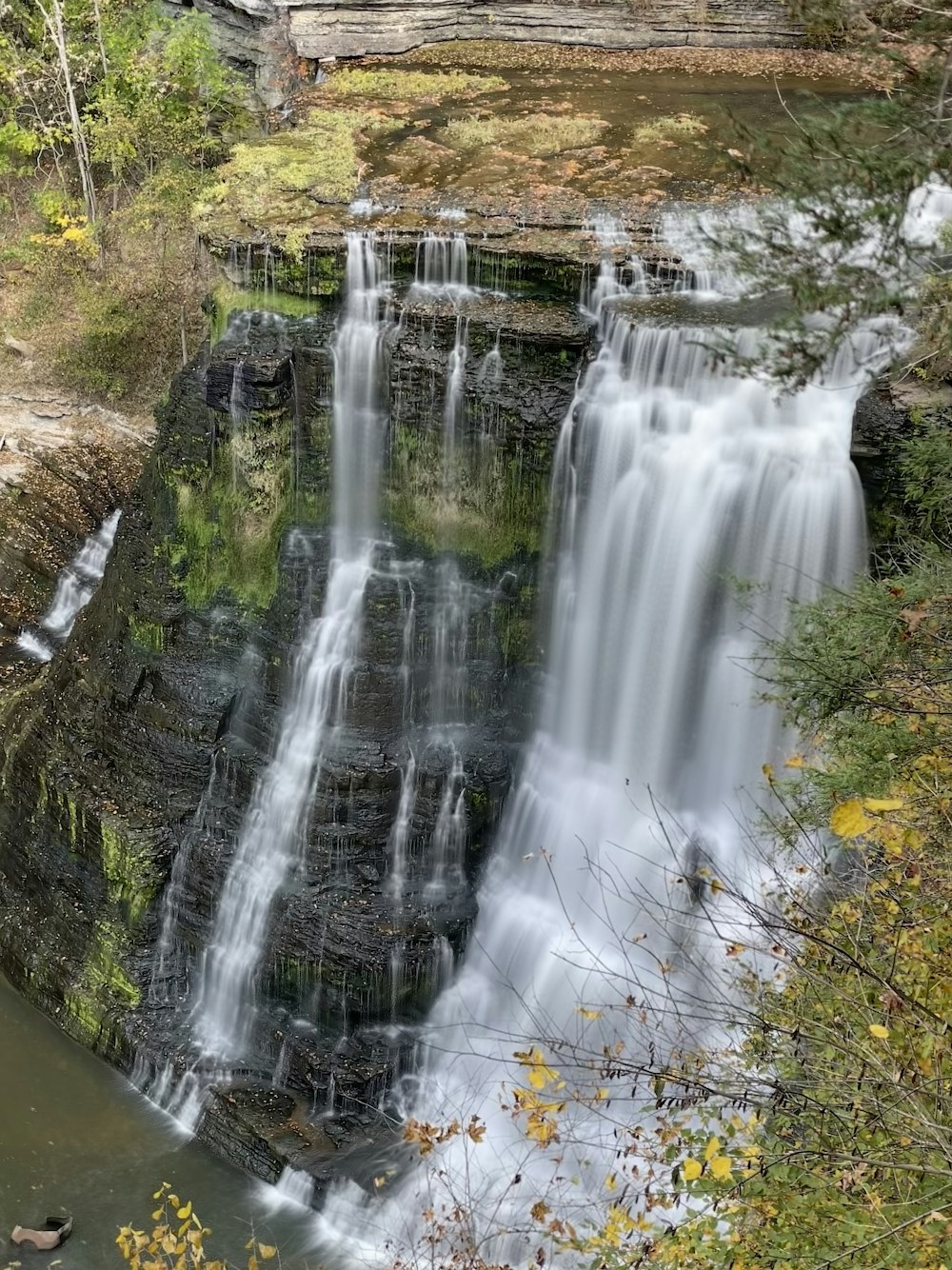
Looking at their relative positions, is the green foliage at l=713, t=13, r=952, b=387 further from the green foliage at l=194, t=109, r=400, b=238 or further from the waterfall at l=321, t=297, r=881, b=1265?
the green foliage at l=194, t=109, r=400, b=238

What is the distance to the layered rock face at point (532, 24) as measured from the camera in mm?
20984

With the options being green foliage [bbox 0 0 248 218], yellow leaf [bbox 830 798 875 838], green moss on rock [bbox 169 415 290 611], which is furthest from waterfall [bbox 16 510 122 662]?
yellow leaf [bbox 830 798 875 838]

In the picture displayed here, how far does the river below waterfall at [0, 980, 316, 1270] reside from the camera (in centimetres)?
1188

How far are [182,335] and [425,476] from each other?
9.72 m

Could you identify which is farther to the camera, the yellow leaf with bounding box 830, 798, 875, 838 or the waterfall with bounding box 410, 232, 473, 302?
the waterfall with bounding box 410, 232, 473, 302

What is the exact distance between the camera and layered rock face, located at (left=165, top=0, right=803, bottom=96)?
2098 centimetres

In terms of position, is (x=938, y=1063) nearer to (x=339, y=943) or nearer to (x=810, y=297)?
(x=810, y=297)

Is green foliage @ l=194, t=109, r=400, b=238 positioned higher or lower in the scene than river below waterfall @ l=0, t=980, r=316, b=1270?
higher

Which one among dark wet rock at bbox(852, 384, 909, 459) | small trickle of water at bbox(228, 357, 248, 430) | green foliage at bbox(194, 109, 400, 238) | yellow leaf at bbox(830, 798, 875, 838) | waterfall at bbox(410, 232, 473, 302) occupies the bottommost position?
small trickle of water at bbox(228, 357, 248, 430)

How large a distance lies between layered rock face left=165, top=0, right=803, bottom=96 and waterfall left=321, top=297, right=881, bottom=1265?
1063 centimetres

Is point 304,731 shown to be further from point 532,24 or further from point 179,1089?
point 532,24

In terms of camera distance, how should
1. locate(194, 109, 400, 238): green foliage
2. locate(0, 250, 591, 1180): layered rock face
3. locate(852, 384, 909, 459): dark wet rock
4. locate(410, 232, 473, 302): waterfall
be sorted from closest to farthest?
locate(852, 384, 909, 459): dark wet rock
locate(0, 250, 591, 1180): layered rock face
locate(410, 232, 473, 302): waterfall
locate(194, 109, 400, 238): green foliage

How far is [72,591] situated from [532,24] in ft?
42.3

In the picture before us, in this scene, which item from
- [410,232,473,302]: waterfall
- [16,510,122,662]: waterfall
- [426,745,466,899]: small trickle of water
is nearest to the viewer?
[426,745,466,899]: small trickle of water
